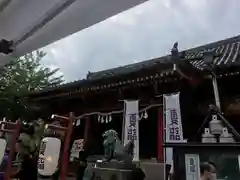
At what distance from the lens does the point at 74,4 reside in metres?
1.54

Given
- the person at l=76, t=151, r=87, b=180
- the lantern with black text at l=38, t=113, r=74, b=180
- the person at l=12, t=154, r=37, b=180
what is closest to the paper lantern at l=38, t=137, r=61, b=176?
the lantern with black text at l=38, t=113, r=74, b=180

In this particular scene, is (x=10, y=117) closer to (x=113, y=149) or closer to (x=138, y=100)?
(x=138, y=100)

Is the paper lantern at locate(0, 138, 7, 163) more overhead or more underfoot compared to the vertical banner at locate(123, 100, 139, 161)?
more underfoot

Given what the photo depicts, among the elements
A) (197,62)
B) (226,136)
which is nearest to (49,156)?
(226,136)

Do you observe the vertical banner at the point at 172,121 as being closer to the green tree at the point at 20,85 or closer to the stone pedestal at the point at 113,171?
the stone pedestal at the point at 113,171

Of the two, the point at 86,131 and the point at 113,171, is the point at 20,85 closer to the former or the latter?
the point at 86,131

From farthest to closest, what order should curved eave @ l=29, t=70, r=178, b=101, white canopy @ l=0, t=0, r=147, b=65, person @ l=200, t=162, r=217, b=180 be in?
curved eave @ l=29, t=70, r=178, b=101
person @ l=200, t=162, r=217, b=180
white canopy @ l=0, t=0, r=147, b=65

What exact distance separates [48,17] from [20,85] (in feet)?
36.8

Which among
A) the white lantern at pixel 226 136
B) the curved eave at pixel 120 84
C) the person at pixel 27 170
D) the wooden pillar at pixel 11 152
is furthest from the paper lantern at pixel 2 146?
the white lantern at pixel 226 136

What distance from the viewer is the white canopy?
1.53 meters

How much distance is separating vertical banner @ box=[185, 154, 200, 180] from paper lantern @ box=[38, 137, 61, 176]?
8.09ft

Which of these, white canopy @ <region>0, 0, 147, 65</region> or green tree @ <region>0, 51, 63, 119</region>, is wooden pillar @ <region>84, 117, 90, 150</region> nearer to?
green tree @ <region>0, 51, 63, 119</region>

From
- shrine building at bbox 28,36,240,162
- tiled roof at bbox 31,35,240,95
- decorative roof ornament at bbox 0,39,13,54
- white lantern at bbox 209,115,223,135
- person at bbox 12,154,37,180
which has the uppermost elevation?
tiled roof at bbox 31,35,240,95

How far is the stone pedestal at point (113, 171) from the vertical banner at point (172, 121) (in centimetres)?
114
